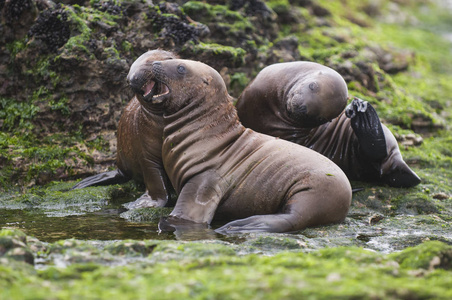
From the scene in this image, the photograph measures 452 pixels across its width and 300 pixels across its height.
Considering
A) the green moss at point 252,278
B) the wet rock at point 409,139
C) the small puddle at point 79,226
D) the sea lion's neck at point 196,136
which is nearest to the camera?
the green moss at point 252,278

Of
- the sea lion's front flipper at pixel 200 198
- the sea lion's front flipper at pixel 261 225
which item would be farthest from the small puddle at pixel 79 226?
the sea lion's front flipper at pixel 261 225

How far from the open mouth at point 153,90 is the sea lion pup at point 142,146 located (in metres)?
0.02

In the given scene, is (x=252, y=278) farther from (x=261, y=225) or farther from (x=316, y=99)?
(x=316, y=99)

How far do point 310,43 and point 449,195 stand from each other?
590cm

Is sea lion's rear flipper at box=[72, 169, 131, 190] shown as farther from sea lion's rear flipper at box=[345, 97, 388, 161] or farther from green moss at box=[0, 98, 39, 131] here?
sea lion's rear flipper at box=[345, 97, 388, 161]

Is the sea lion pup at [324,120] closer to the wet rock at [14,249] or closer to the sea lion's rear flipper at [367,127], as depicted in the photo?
the sea lion's rear flipper at [367,127]

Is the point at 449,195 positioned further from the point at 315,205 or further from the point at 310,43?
the point at 310,43

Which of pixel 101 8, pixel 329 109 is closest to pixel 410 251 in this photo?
pixel 329 109

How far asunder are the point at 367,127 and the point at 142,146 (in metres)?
2.59

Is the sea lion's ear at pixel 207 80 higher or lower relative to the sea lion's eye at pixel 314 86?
higher

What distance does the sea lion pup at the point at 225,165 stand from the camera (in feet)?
19.2

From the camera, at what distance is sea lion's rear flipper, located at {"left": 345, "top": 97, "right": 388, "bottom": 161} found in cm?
704

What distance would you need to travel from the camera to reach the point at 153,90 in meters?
6.42

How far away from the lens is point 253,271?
10.9ft
